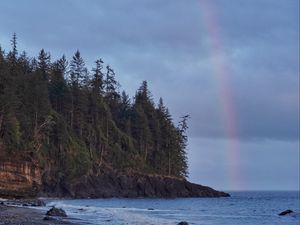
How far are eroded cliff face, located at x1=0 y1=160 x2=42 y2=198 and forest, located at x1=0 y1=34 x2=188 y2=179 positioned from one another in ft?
5.32

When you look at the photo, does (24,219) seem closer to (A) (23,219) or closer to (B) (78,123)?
(A) (23,219)

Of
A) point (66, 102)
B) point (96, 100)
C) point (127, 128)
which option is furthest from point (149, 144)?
point (66, 102)

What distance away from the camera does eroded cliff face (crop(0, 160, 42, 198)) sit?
250 feet

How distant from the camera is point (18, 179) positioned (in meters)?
79.1

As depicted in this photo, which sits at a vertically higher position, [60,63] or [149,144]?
[60,63]

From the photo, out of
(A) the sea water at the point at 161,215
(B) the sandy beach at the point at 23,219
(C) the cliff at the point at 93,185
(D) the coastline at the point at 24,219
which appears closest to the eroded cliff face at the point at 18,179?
(C) the cliff at the point at 93,185

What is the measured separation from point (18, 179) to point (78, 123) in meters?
34.1

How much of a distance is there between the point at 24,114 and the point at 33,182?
13.3m

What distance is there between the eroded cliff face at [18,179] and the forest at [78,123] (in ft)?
5.32

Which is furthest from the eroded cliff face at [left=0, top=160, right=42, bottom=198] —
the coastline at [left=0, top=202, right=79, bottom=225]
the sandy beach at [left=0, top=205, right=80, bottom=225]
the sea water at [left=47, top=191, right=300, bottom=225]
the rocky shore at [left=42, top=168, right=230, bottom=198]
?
the sandy beach at [left=0, top=205, right=80, bottom=225]

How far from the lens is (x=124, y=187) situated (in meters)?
111

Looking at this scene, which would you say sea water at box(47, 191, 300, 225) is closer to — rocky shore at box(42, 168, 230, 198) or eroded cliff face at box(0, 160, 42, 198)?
eroded cliff face at box(0, 160, 42, 198)

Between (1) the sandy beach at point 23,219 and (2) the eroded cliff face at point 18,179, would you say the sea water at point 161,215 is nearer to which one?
(1) the sandy beach at point 23,219

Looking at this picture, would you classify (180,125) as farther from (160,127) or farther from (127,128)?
(127,128)
